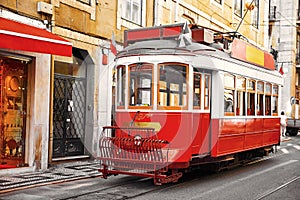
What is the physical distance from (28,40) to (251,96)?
5.83 m

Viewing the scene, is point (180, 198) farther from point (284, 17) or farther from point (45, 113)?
point (284, 17)

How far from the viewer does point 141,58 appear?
10.2m

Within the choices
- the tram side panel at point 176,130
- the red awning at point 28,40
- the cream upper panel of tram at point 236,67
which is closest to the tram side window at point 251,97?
the cream upper panel of tram at point 236,67

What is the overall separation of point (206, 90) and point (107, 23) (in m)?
5.21

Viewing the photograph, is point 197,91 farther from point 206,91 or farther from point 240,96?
point 240,96

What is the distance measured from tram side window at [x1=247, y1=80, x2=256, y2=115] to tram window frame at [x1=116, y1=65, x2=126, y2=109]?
3.59 meters

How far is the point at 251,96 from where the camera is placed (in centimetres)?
1264

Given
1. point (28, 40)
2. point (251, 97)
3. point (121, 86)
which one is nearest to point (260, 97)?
point (251, 97)

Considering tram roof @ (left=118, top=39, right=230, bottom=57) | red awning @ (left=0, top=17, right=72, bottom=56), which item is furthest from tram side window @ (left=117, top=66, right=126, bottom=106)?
red awning @ (left=0, top=17, right=72, bottom=56)

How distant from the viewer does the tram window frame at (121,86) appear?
10.5 meters

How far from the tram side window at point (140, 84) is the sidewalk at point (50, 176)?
2207 millimetres

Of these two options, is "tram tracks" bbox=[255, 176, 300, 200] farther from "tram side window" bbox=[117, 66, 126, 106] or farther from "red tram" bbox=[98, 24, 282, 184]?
"tram side window" bbox=[117, 66, 126, 106]

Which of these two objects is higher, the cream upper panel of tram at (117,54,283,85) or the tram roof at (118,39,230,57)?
the tram roof at (118,39,230,57)

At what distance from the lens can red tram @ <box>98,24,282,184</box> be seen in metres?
9.73
